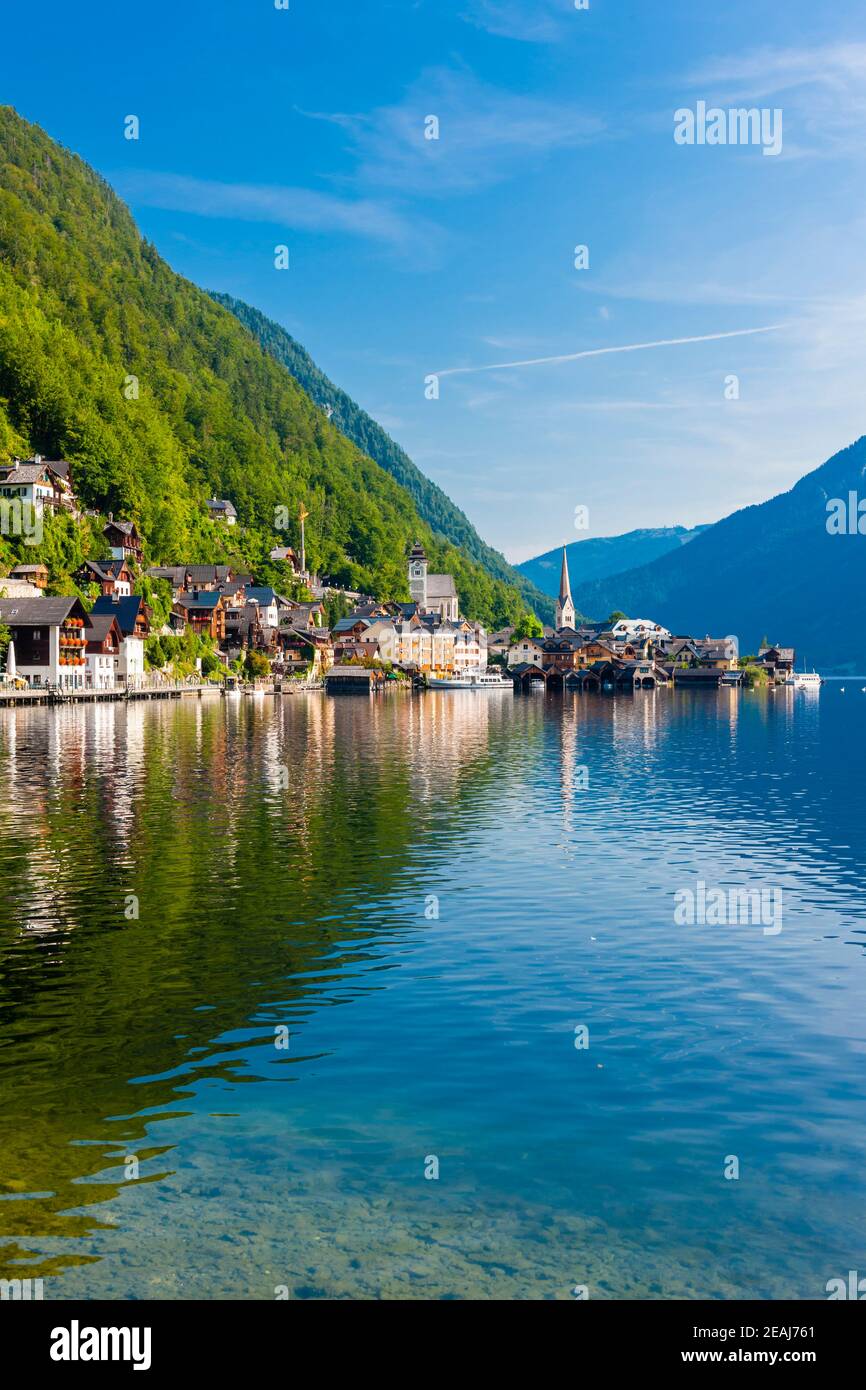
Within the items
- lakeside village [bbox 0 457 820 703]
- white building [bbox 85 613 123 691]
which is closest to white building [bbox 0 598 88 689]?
lakeside village [bbox 0 457 820 703]

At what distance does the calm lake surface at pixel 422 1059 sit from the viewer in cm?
1139

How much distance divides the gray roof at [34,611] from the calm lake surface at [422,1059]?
8460 cm

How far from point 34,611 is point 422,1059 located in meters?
113

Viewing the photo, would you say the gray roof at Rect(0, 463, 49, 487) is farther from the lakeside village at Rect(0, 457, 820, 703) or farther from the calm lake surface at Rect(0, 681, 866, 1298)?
the calm lake surface at Rect(0, 681, 866, 1298)

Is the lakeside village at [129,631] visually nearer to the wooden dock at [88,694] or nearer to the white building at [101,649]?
the white building at [101,649]

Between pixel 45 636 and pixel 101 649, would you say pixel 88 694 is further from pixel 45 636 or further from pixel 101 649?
pixel 101 649

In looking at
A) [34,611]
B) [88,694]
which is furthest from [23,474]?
[88,694]

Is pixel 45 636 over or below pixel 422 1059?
over

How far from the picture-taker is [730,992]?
20.5 m

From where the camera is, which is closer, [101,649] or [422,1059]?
[422,1059]

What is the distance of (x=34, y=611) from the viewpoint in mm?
120312

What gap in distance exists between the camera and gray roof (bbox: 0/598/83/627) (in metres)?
119

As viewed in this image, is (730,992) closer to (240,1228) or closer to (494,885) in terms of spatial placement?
(494,885)

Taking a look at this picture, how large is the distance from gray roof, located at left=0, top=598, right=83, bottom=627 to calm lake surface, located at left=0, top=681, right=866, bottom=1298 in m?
84.6
